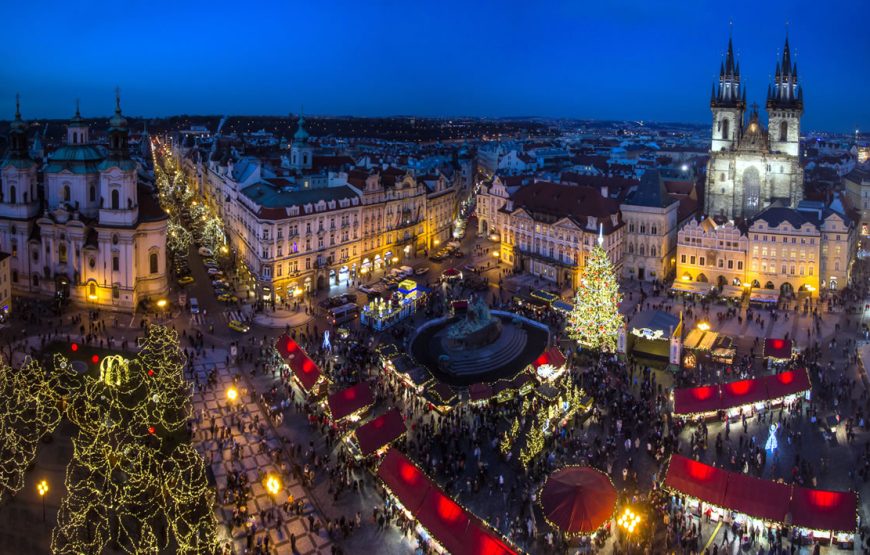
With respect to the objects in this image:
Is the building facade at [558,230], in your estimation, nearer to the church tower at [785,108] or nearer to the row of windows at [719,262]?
the row of windows at [719,262]

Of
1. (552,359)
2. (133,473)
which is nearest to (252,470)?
(133,473)

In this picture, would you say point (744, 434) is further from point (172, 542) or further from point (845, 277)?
point (845, 277)

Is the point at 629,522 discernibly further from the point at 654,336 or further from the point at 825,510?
the point at 654,336

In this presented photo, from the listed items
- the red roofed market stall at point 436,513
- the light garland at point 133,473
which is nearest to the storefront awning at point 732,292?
the red roofed market stall at point 436,513

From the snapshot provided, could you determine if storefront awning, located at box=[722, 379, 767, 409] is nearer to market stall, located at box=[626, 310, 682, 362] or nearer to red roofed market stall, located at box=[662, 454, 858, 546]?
market stall, located at box=[626, 310, 682, 362]

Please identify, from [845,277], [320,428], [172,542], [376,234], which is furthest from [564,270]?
[172,542]

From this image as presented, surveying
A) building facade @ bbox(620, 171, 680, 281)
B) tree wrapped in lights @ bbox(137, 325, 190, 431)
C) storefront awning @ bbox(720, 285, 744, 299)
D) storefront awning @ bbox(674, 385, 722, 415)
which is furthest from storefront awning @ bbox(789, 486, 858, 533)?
building facade @ bbox(620, 171, 680, 281)
